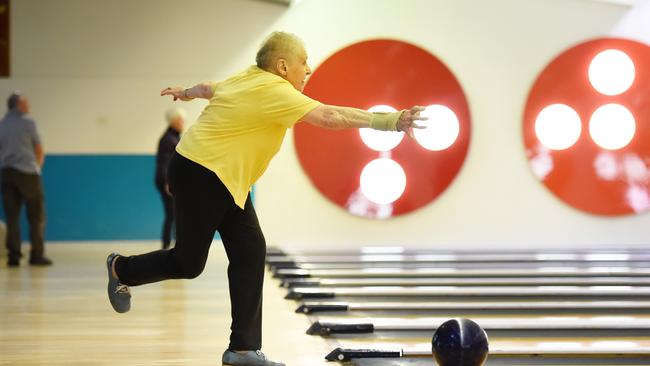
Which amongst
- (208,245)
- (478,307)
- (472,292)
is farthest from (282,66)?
(472,292)

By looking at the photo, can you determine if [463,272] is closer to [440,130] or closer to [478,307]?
[478,307]

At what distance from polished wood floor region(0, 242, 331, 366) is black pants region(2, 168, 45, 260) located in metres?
0.68

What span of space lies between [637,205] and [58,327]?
6.97 m

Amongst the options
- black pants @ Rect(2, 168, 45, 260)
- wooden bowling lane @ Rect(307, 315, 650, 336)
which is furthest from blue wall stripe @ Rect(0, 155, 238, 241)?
wooden bowling lane @ Rect(307, 315, 650, 336)

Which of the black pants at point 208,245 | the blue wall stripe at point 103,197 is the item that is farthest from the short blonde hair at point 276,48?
the blue wall stripe at point 103,197

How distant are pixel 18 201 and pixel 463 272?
11.4ft

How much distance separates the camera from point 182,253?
11.6ft

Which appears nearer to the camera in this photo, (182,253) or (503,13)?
(182,253)

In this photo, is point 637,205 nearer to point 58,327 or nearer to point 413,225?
point 413,225

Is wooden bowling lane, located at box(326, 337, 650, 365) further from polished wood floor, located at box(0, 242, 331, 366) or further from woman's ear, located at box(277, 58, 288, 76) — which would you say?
woman's ear, located at box(277, 58, 288, 76)

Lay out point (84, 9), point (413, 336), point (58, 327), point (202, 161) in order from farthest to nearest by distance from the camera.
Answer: point (84, 9) < point (58, 327) < point (413, 336) < point (202, 161)

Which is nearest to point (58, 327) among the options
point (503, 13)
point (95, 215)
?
point (95, 215)

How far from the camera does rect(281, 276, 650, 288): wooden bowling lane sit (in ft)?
21.0

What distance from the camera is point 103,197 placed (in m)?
9.88
